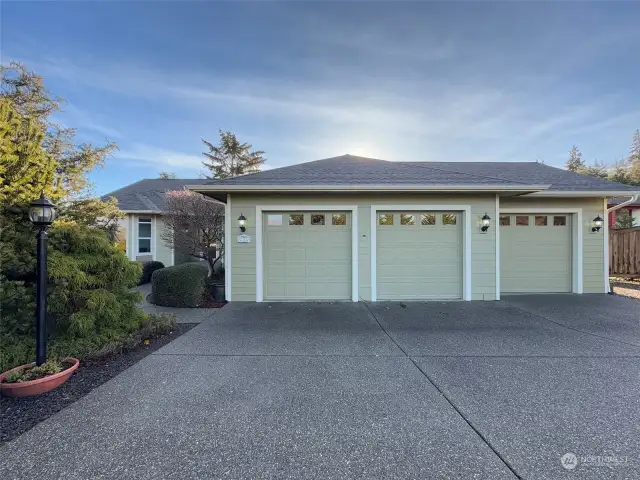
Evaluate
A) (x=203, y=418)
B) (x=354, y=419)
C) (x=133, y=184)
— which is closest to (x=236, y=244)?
(x=203, y=418)

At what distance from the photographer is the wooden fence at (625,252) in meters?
9.34

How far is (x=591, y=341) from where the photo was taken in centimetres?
410

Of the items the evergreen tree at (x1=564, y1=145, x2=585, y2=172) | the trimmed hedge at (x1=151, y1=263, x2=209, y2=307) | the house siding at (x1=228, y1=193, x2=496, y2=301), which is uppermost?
the evergreen tree at (x1=564, y1=145, x2=585, y2=172)

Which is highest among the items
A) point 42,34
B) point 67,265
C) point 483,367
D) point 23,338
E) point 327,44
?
point 327,44

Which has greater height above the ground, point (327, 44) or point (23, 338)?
point (327, 44)

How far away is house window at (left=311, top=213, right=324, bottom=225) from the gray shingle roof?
0.79 metres

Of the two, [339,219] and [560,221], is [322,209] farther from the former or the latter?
[560,221]

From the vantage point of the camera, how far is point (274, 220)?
6.88 metres

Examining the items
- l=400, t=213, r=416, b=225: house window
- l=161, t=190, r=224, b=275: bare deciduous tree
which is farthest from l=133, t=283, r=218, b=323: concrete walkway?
l=400, t=213, r=416, b=225: house window

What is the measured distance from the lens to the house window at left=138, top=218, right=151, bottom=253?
37.5 feet

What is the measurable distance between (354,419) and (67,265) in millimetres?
3744

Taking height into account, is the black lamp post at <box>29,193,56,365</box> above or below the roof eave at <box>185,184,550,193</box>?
below

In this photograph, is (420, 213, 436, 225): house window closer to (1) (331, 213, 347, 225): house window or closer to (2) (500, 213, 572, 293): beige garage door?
(1) (331, 213, 347, 225): house window

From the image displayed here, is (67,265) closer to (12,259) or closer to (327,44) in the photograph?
(12,259)
